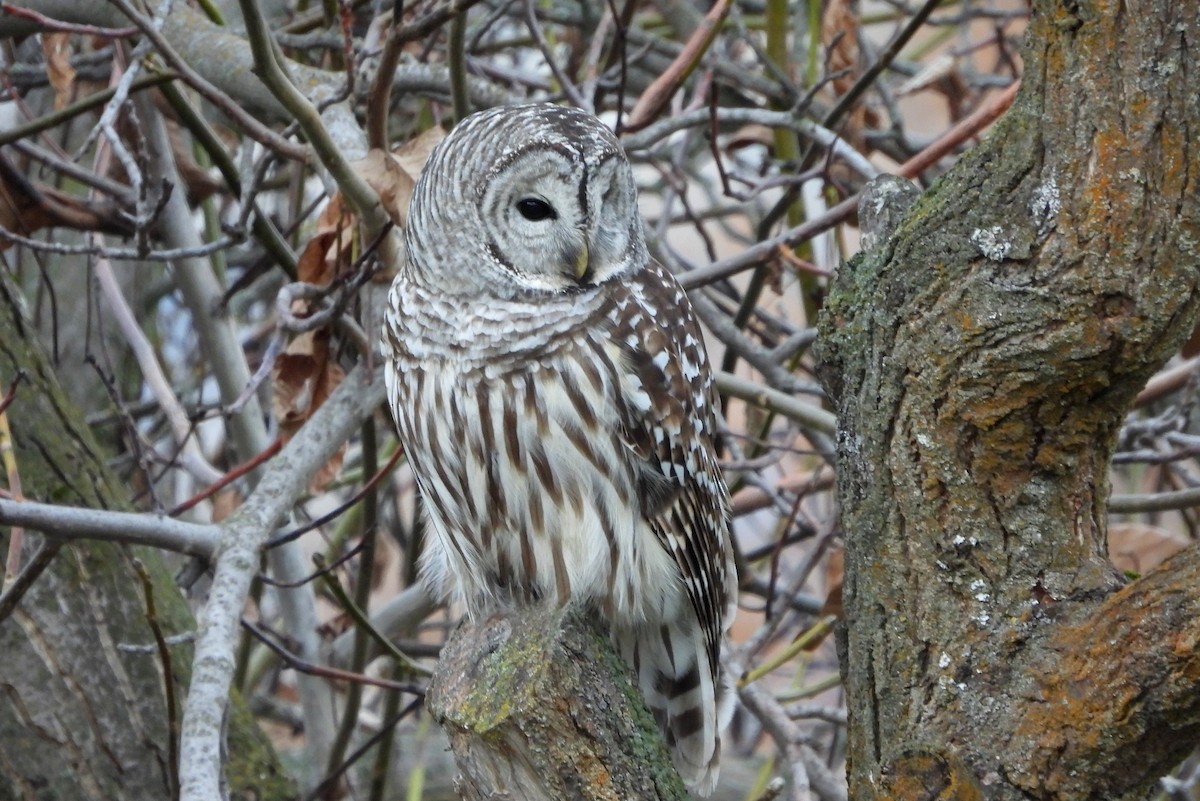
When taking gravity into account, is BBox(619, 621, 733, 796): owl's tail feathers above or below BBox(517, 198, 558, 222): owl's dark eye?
below

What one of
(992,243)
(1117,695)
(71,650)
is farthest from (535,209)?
(1117,695)

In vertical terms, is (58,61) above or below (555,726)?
above

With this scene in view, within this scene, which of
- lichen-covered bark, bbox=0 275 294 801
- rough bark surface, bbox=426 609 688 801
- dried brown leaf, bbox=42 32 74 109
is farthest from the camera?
dried brown leaf, bbox=42 32 74 109

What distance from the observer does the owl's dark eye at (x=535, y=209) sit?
253 cm

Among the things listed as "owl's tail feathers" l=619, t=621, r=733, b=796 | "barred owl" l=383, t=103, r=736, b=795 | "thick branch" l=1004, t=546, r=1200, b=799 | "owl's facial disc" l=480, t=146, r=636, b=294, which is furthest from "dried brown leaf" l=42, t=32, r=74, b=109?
"thick branch" l=1004, t=546, r=1200, b=799

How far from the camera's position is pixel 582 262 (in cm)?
253

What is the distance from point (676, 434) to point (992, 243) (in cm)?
111

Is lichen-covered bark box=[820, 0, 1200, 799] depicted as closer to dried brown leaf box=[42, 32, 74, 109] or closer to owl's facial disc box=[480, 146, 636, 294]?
owl's facial disc box=[480, 146, 636, 294]

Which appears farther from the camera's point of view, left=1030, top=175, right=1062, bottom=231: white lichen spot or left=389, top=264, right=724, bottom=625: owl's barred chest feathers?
left=389, top=264, right=724, bottom=625: owl's barred chest feathers

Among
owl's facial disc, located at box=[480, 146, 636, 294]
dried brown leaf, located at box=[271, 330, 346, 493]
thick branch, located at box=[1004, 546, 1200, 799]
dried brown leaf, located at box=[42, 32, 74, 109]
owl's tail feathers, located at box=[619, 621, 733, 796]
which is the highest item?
dried brown leaf, located at box=[42, 32, 74, 109]

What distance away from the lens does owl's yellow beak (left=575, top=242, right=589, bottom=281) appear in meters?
2.53

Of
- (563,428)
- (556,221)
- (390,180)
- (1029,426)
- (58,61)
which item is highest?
(58,61)

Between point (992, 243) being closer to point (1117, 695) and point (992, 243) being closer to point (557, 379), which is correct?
point (1117, 695)

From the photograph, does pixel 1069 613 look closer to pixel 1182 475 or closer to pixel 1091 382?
pixel 1091 382
